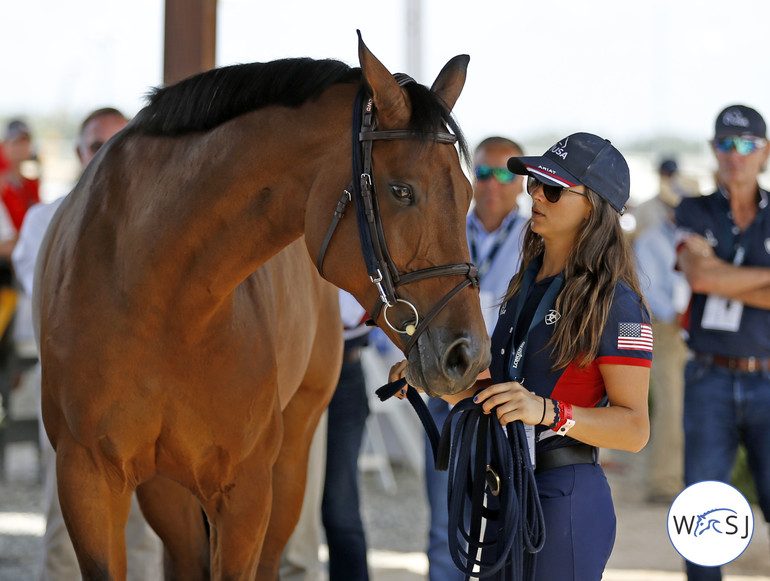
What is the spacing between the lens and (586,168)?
2.20m

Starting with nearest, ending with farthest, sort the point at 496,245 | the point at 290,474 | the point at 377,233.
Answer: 1. the point at 377,233
2. the point at 290,474
3. the point at 496,245

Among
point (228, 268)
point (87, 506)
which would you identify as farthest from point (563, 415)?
point (87, 506)

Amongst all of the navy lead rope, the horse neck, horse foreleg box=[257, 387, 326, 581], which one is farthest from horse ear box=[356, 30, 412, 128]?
horse foreleg box=[257, 387, 326, 581]

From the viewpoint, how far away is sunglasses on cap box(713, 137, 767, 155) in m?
3.74

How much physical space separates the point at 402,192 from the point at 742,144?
235cm

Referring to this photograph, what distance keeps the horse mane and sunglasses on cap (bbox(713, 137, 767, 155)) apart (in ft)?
6.88

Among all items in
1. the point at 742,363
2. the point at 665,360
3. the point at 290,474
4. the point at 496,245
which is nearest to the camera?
the point at 290,474

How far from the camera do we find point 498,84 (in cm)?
3584

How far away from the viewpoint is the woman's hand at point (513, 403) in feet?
6.40

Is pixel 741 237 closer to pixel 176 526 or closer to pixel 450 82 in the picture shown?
pixel 450 82

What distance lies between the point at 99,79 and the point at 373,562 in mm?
13252

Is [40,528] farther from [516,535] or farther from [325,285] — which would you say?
[516,535]

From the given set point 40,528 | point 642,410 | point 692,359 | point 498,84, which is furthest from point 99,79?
point 498,84

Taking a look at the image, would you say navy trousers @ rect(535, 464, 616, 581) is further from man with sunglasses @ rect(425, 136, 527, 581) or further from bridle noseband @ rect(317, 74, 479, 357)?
man with sunglasses @ rect(425, 136, 527, 581)
